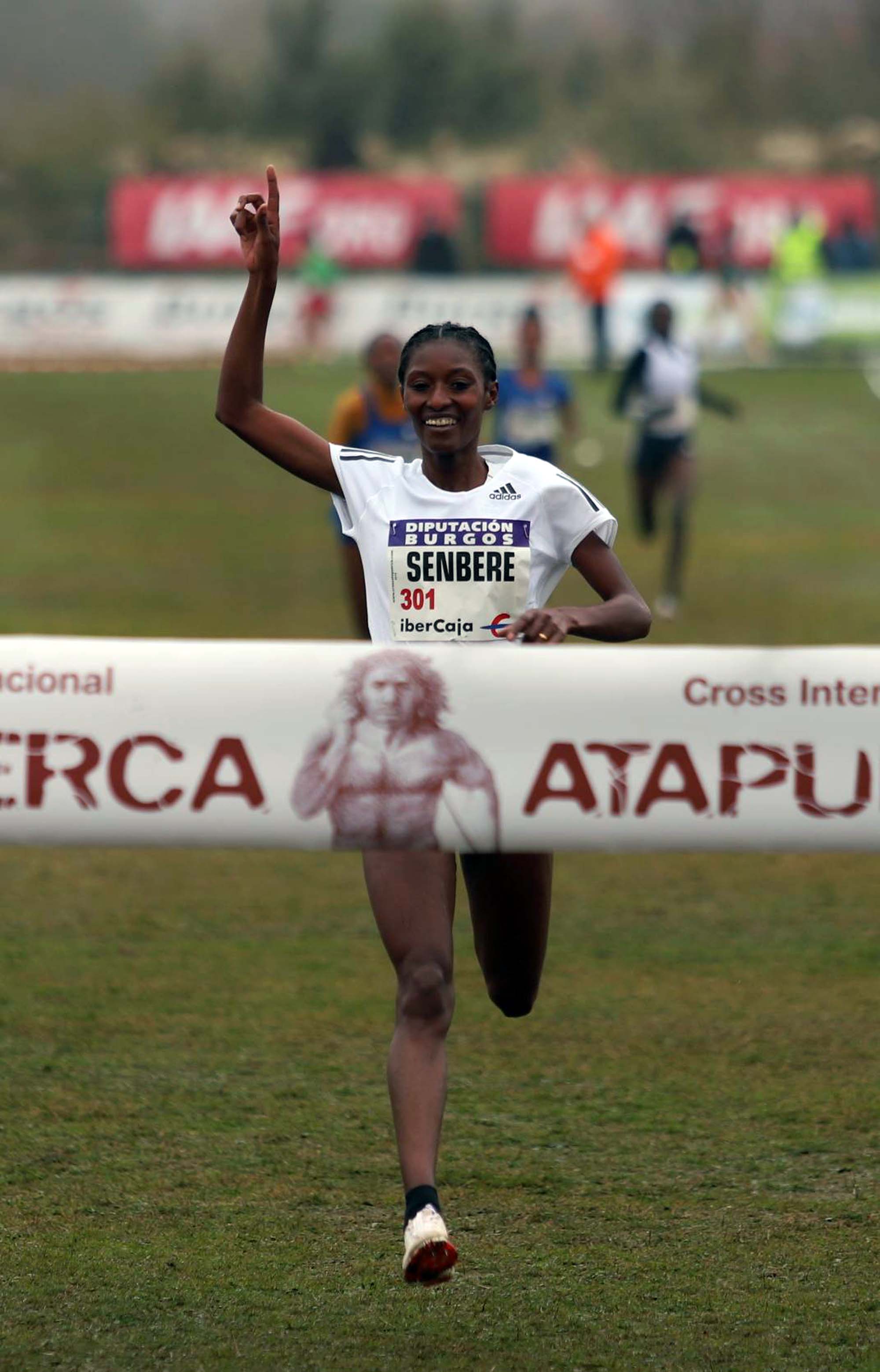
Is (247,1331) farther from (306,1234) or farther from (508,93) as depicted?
(508,93)

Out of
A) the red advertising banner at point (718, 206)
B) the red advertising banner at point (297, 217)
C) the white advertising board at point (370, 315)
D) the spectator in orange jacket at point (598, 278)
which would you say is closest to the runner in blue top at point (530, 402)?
the spectator in orange jacket at point (598, 278)

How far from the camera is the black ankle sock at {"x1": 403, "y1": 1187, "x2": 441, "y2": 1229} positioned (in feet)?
15.7

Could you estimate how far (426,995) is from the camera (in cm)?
511

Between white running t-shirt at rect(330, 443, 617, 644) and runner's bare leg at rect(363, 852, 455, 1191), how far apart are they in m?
0.52

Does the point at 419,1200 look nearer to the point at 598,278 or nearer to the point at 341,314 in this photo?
the point at 598,278

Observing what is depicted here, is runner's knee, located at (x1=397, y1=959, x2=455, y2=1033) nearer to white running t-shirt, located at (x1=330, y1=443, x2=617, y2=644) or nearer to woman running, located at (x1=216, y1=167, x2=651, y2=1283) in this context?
woman running, located at (x1=216, y1=167, x2=651, y2=1283)

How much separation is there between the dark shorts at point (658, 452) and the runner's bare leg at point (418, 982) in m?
12.9

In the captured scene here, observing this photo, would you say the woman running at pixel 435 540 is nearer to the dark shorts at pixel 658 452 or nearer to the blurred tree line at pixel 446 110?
the dark shorts at pixel 658 452

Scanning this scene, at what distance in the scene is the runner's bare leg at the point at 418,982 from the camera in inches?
196

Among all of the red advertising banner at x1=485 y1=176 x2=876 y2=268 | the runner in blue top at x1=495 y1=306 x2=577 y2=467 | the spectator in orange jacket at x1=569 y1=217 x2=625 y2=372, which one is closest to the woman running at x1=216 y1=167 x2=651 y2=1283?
the runner in blue top at x1=495 y1=306 x2=577 y2=467

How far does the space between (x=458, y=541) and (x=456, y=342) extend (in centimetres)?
46

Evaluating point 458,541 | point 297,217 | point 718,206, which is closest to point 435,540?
point 458,541

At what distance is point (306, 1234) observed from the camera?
573 cm

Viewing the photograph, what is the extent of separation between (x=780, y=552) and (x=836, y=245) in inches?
1157
